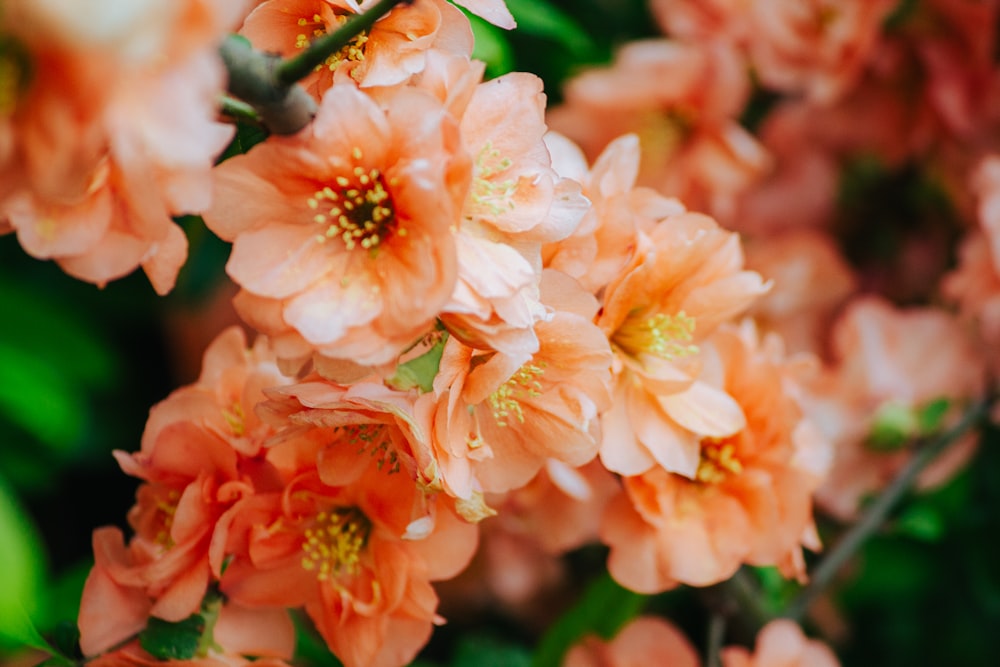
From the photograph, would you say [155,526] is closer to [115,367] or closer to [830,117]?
[115,367]

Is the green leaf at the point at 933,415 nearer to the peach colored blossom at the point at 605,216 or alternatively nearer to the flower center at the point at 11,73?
the peach colored blossom at the point at 605,216

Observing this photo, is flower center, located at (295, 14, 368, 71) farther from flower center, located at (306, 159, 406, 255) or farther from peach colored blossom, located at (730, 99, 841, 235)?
peach colored blossom, located at (730, 99, 841, 235)

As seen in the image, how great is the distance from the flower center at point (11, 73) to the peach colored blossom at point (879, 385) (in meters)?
0.74

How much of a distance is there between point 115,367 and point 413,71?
825 mm

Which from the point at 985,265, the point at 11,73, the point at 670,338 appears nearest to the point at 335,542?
the point at 670,338

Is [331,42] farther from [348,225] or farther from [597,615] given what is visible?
[597,615]

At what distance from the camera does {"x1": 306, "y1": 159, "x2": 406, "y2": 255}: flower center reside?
0.50 meters

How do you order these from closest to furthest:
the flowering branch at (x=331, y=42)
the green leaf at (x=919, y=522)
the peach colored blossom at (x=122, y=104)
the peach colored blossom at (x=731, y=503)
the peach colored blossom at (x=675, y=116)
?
1. the peach colored blossom at (x=122, y=104)
2. the flowering branch at (x=331, y=42)
3. the peach colored blossom at (x=731, y=503)
4. the green leaf at (x=919, y=522)
5. the peach colored blossom at (x=675, y=116)

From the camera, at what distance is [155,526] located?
63cm

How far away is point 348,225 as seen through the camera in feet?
1.65

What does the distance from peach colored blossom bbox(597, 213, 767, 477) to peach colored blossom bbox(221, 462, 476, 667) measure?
0.40ft

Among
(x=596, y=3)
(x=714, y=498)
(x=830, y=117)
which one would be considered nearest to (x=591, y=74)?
(x=596, y=3)

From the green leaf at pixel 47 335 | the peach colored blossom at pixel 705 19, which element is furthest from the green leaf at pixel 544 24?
the green leaf at pixel 47 335

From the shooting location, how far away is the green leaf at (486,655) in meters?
0.88
